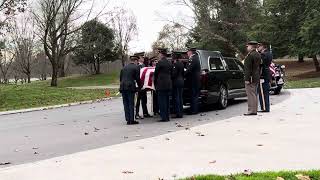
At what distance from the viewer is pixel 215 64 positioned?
18703 millimetres

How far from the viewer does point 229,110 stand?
18.4m

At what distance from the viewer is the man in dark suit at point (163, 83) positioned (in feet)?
51.4

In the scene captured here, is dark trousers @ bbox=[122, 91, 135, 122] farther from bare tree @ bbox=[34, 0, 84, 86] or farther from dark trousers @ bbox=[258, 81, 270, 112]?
bare tree @ bbox=[34, 0, 84, 86]

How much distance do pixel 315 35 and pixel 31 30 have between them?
4225 centimetres

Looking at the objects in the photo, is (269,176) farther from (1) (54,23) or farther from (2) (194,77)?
(1) (54,23)

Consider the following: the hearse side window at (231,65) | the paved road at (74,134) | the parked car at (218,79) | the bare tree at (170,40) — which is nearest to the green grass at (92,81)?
the bare tree at (170,40)

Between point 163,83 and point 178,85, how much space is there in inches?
36.0

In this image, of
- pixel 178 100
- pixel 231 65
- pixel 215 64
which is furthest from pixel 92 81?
pixel 178 100

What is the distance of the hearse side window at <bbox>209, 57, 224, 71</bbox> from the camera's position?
18347 millimetres

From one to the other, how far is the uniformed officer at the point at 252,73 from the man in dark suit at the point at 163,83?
221cm

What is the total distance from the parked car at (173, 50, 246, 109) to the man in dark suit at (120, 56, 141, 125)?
239cm

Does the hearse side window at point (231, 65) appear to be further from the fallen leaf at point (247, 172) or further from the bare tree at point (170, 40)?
the bare tree at point (170, 40)

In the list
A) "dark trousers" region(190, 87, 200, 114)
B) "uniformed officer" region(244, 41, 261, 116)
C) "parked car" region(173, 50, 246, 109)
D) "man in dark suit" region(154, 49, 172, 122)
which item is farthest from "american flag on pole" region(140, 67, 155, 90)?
"uniformed officer" region(244, 41, 261, 116)

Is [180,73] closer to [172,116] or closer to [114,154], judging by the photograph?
[172,116]
